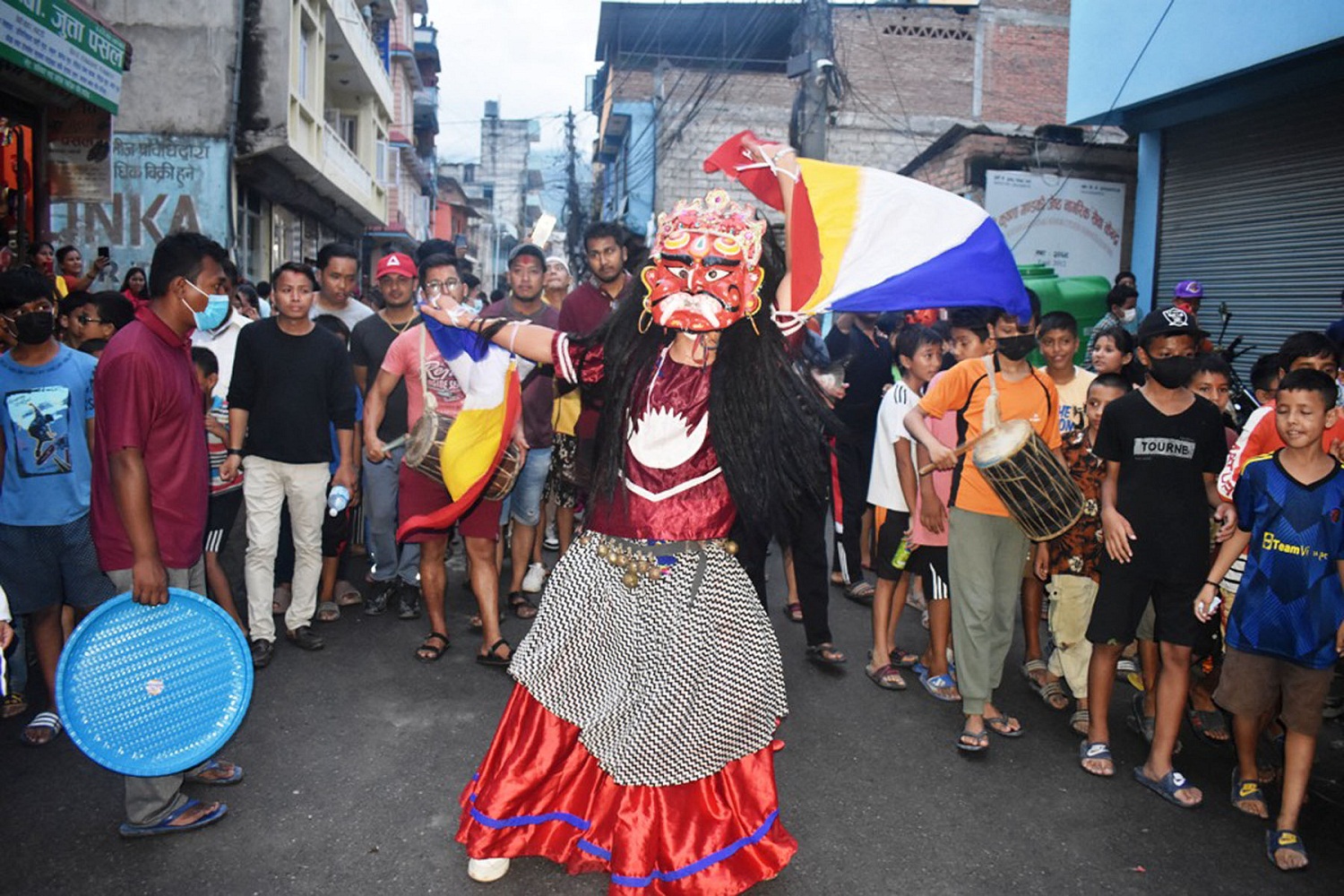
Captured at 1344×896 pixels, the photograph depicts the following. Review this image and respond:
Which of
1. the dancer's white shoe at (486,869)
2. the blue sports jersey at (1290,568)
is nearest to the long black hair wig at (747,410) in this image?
the dancer's white shoe at (486,869)

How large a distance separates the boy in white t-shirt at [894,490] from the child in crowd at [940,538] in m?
0.14

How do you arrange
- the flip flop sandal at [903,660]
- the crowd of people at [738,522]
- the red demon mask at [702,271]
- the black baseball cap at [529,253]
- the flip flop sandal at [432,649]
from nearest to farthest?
the red demon mask at [702,271] → the crowd of people at [738,522] → the flip flop sandal at [432,649] → the flip flop sandal at [903,660] → the black baseball cap at [529,253]

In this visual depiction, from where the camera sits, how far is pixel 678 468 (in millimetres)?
3441

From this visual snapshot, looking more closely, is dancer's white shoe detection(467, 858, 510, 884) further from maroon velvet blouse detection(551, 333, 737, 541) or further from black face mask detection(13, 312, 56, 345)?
black face mask detection(13, 312, 56, 345)

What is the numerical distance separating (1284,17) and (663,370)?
8511mm

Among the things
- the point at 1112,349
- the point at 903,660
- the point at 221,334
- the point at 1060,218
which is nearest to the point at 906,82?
the point at 1060,218

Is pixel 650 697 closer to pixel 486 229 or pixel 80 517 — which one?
pixel 80 517

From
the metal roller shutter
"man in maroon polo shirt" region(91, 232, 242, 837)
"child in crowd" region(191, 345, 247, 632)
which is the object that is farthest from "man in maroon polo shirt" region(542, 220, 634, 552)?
the metal roller shutter

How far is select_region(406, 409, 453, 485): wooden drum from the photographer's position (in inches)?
203

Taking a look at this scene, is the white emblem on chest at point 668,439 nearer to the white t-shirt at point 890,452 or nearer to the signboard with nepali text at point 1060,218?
the white t-shirt at point 890,452

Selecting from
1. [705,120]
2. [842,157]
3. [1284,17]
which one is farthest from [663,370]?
[705,120]

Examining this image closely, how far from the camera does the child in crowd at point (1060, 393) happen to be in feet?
17.6

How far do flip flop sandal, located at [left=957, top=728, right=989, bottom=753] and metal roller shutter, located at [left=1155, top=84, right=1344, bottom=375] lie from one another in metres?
7.10

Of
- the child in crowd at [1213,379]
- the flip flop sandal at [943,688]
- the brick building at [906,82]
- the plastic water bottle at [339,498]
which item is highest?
the brick building at [906,82]
